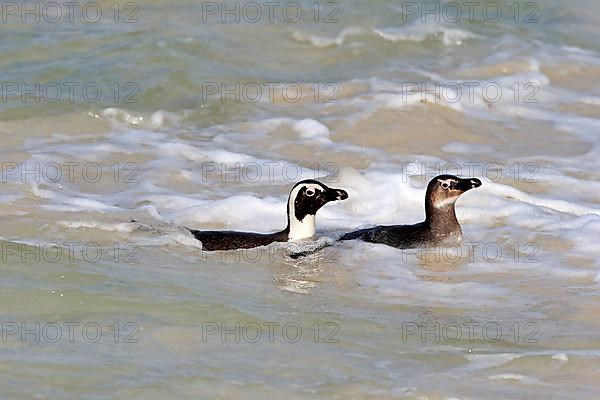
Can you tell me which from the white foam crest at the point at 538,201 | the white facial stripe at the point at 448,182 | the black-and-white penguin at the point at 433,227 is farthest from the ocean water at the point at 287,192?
the white facial stripe at the point at 448,182

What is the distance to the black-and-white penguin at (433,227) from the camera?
8797mm

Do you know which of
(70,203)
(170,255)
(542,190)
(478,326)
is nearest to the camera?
(478,326)

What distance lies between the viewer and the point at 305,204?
29.2ft

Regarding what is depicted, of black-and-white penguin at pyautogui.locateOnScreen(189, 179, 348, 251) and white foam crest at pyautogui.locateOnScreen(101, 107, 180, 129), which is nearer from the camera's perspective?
black-and-white penguin at pyautogui.locateOnScreen(189, 179, 348, 251)

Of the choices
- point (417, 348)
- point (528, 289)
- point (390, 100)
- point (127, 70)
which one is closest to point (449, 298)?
point (528, 289)

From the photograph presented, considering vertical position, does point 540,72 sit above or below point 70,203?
above

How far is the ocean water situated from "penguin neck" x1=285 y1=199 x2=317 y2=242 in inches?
5.7

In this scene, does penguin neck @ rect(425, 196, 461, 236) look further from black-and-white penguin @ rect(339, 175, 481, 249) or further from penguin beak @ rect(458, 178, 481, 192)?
penguin beak @ rect(458, 178, 481, 192)

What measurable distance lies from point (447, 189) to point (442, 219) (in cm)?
28

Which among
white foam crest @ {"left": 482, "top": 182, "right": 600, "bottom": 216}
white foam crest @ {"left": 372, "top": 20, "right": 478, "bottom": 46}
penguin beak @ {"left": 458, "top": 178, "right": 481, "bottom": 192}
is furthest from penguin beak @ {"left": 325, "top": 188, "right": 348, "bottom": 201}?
white foam crest @ {"left": 372, "top": 20, "right": 478, "bottom": 46}

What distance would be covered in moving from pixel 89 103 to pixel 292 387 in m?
7.34

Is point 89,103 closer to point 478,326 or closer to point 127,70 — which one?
point 127,70

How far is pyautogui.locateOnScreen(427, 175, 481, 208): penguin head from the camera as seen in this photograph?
912 cm

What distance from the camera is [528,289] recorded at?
7.91 metres
